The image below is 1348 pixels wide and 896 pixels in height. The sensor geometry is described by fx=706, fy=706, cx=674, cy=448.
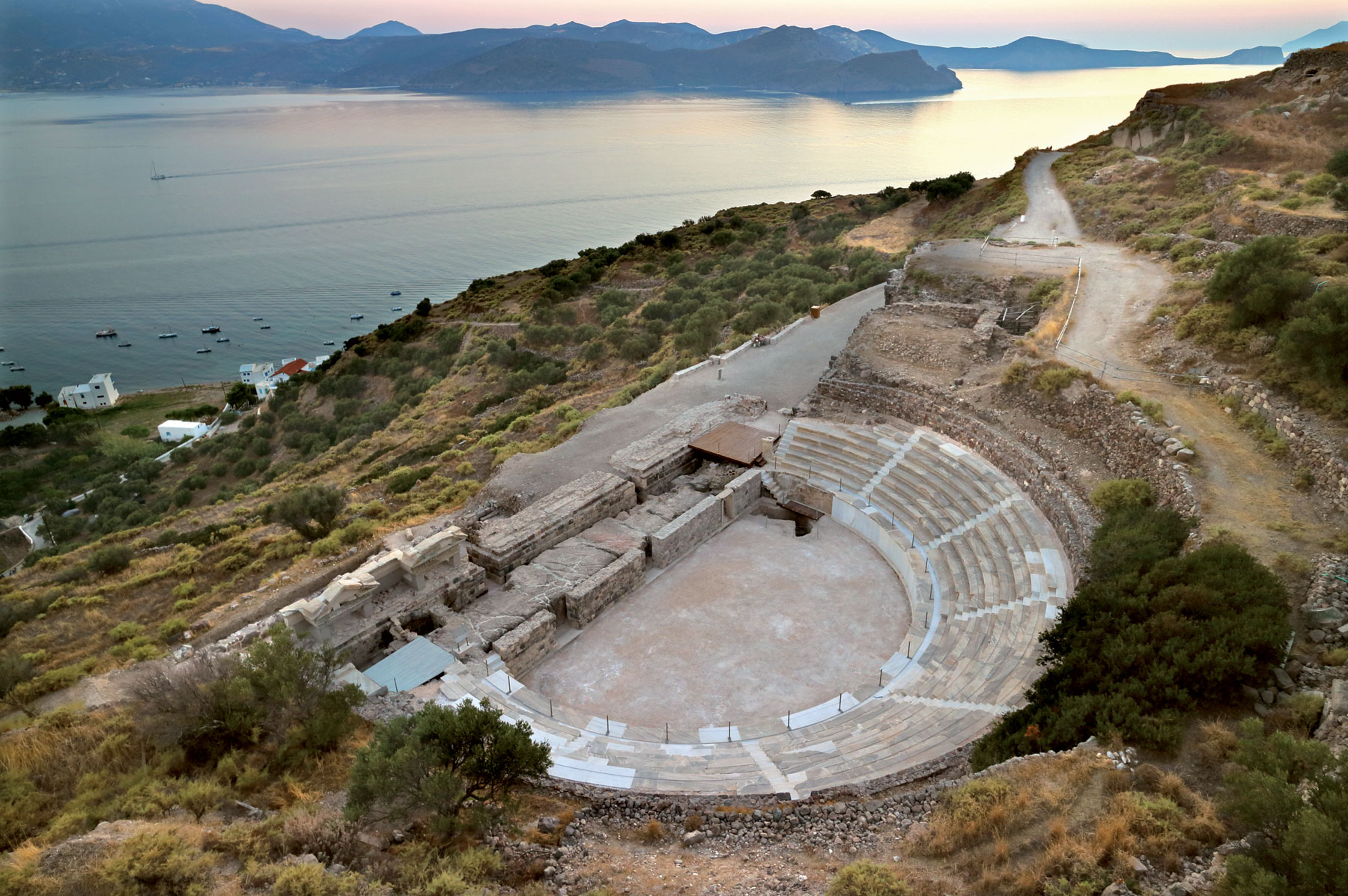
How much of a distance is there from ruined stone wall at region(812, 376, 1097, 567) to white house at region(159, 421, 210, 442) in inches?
1708

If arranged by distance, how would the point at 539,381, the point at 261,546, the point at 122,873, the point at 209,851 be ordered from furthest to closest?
the point at 539,381 → the point at 261,546 → the point at 209,851 → the point at 122,873

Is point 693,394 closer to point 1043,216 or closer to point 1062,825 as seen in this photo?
point 1062,825

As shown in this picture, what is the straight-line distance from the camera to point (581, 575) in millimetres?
14844

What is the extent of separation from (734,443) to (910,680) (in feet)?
28.5

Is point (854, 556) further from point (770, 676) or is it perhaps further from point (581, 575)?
point (581, 575)

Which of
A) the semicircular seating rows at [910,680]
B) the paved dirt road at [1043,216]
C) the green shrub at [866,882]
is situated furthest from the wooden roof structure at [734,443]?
the paved dirt road at [1043,216]

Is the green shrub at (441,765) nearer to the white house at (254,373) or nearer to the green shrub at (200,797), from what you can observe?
the green shrub at (200,797)

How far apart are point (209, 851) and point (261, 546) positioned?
38.2 feet

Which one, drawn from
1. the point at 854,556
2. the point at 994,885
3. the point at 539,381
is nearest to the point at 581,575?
the point at 854,556

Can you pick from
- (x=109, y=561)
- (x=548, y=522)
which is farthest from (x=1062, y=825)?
(x=109, y=561)

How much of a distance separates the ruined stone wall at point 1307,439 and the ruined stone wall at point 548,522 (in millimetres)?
13580

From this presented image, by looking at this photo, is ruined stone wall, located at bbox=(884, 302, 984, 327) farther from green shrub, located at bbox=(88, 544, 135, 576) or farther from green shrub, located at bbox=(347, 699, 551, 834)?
green shrub, located at bbox=(88, 544, 135, 576)

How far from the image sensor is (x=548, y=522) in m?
16.1

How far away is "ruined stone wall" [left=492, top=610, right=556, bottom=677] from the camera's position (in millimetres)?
12859
